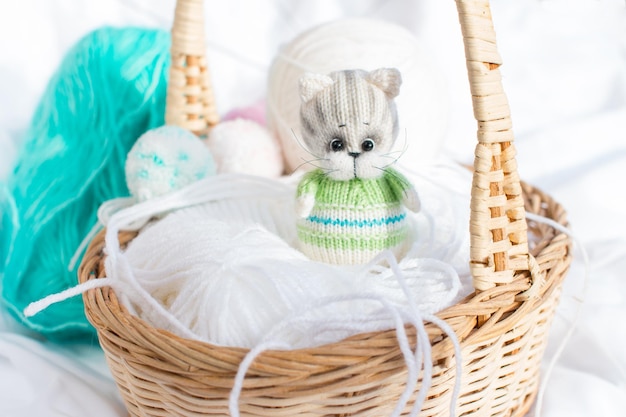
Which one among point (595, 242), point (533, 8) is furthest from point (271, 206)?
point (533, 8)

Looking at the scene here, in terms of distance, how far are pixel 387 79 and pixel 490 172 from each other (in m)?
0.15

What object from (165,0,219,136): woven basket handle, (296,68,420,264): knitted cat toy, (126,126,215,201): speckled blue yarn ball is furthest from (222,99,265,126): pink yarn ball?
(296,68,420,264): knitted cat toy

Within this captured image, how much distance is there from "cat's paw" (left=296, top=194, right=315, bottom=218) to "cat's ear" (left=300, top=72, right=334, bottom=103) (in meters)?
0.11

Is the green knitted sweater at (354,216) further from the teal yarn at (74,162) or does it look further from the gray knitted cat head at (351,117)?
the teal yarn at (74,162)

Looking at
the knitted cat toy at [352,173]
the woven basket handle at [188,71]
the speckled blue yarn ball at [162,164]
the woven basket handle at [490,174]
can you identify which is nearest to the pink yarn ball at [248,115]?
the woven basket handle at [188,71]

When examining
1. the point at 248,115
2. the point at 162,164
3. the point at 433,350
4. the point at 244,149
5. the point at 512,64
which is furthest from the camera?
the point at 512,64

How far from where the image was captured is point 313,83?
71 cm

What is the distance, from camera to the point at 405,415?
25.4 inches

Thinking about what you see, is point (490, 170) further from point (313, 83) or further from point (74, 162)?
point (74, 162)

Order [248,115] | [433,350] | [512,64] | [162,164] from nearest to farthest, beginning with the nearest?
[433,350] → [162,164] → [248,115] → [512,64]

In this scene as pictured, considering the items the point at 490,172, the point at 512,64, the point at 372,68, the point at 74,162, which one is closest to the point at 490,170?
the point at 490,172

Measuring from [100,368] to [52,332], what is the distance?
0.09m

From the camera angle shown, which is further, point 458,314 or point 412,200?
point 412,200

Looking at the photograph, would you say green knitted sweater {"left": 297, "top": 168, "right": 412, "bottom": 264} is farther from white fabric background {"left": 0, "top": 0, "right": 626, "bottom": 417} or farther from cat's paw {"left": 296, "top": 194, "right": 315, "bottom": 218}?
white fabric background {"left": 0, "top": 0, "right": 626, "bottom": 417}
